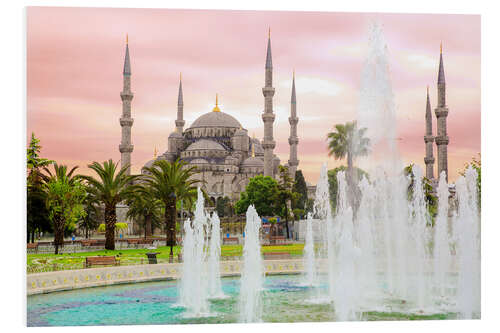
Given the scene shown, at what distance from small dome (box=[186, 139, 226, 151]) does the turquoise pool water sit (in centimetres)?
5256

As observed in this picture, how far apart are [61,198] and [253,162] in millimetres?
44007

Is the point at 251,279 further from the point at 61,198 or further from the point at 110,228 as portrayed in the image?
the point at 110,228

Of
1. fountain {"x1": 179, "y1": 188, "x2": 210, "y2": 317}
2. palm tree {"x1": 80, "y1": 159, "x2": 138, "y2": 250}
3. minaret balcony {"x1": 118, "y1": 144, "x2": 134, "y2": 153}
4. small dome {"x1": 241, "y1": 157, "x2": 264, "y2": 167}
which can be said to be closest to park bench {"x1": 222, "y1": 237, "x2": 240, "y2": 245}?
palm tree {"x1": 80, "y1": 159, "x2": 138, "y2": 250}

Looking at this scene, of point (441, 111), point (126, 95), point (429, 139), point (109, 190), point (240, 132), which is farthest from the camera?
point (240, 132)

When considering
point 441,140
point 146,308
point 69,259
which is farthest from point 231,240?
point 146,308

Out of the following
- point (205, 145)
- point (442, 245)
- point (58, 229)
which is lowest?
point (58, 229)

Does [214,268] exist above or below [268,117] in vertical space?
below

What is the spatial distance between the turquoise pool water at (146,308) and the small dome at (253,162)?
50379mm

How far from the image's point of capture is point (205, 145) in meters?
64.9

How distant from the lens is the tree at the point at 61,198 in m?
19.5

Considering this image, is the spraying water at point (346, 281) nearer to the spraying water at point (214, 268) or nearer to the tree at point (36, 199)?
the spraying water at point (214, 268)
